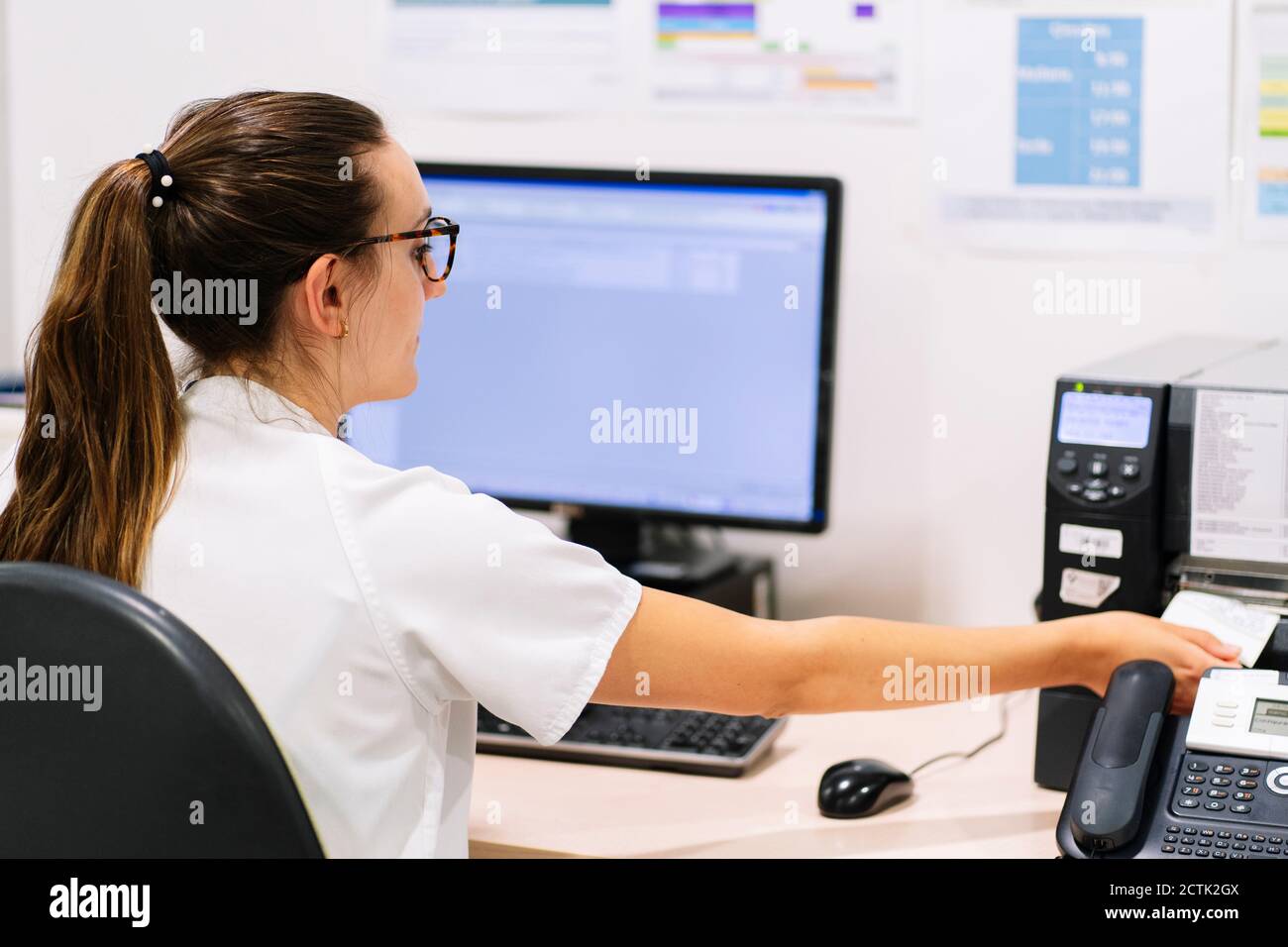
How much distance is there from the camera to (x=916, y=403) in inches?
65.4

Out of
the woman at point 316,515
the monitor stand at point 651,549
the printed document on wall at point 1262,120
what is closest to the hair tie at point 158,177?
the woman at point 316,515

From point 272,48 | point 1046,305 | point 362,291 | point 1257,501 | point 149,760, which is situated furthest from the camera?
point 272,48

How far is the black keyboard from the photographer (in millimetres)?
1324

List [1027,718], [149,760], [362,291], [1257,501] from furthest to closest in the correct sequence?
[1027,718]
[1257,501]
[362,291]
[149,760]

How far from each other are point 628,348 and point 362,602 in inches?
28.8

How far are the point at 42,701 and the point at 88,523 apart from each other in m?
0.18

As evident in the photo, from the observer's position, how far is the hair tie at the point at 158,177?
997 millimetres

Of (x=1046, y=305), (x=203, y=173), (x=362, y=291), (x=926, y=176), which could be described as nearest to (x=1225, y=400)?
(x=1046, y=305)

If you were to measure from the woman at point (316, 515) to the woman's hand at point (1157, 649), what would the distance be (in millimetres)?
203

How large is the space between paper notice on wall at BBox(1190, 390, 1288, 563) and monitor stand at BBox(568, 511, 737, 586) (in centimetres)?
59

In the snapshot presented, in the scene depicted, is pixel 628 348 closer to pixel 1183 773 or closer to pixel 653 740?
pixel 653 740

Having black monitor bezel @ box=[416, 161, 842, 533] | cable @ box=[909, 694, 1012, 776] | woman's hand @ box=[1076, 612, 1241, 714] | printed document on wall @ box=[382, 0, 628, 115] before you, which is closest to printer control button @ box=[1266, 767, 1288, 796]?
woman's hand @ box=[1076, 612, 1241, 714]

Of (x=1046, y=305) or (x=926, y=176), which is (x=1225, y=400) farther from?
(x=926, y=176)

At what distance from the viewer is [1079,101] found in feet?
5.07
